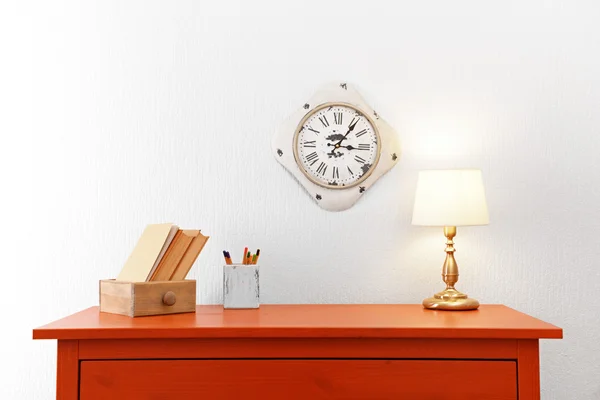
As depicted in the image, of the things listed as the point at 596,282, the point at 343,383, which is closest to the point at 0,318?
the point at 343,383

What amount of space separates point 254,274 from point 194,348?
36 centimetres

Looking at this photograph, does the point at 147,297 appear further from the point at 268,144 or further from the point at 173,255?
the point at 268,144

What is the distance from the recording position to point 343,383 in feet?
4.74

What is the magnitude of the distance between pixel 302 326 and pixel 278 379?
14 centimetres

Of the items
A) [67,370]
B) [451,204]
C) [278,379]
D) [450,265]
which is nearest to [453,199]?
[451,204]

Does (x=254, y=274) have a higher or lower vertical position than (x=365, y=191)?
lower

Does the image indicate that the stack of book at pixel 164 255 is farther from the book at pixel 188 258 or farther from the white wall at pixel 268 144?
the white wall at pixel 268 144

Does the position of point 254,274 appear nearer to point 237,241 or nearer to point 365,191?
point 237,241

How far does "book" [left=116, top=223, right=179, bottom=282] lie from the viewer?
65.6 inches

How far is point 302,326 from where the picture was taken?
1442mm

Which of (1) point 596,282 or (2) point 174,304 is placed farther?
(1) point 596,282

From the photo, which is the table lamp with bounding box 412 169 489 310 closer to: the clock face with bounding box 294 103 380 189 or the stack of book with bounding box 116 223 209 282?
the clock face with bounding box 294 103 380 189

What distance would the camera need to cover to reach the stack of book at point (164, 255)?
5.49 ft

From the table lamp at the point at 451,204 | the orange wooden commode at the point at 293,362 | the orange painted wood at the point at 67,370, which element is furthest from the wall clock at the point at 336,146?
the orange painted wood at the point at 67,370
